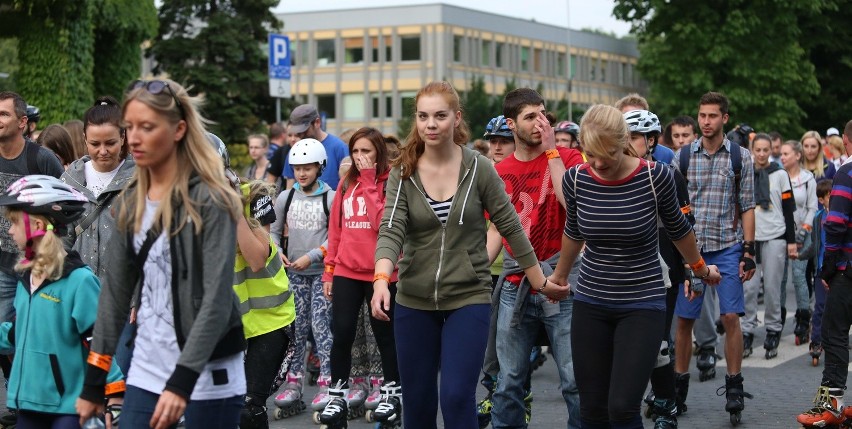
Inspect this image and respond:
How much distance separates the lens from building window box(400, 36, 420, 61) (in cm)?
8806

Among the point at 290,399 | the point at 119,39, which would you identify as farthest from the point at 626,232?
the point at 119,39

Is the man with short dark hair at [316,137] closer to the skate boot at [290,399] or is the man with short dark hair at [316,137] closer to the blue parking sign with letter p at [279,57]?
the skate boot at [290,399]

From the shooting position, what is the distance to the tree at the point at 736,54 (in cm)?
4159

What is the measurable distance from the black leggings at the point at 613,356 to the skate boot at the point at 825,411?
8.12 ft

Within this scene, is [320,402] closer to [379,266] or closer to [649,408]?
[649,408]

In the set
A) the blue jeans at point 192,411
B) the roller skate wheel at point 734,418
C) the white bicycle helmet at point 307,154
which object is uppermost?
the white bicycle helmet at point 307,154

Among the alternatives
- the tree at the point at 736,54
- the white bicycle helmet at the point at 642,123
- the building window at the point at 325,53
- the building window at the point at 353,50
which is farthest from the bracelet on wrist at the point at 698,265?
the building window at the point at 325,53

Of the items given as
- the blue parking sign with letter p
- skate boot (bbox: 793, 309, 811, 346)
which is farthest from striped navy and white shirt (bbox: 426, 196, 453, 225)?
the blue parking sign with letter p

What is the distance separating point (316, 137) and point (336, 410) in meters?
3.63

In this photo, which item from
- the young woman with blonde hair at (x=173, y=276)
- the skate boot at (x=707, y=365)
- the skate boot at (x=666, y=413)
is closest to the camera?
the young woman with blonde hair at (x=173, y=276)

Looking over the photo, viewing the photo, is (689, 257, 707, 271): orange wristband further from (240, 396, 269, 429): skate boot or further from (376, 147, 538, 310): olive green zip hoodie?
(240, 396, 269, 429): skate boot

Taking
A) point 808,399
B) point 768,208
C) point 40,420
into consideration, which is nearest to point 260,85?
point 768,208

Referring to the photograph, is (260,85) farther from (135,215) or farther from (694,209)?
(135,215)

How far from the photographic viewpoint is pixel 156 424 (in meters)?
4.50
